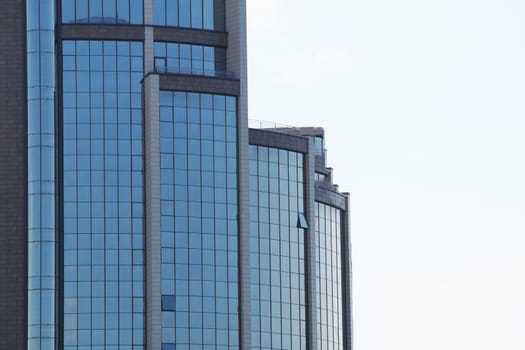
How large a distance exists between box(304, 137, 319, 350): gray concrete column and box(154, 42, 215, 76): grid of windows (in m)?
10.5

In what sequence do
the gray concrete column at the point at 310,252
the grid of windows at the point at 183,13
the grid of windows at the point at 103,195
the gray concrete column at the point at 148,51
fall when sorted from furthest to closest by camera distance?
the gray concrete column at the point at 310,252 < the grid of windows at the point at 183,13 < the gray concrete column at the point at 148,51 < the grid of windows at the point at 103,195

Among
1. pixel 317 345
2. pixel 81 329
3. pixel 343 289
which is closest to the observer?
pixel 81 329

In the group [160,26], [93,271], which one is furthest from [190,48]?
[93,271]

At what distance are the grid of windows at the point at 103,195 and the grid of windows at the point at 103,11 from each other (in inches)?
66.5

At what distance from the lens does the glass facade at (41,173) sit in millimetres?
107688

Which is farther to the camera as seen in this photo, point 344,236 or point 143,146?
point 344,236

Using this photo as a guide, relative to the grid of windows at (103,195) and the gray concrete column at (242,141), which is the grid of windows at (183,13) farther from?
the grid of windows at (103,195)

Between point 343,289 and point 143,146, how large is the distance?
2384 centimetres

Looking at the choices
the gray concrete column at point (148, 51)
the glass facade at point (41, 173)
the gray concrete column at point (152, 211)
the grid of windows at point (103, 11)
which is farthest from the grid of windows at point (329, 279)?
the glass facade at point (41, 173)

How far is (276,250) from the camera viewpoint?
11575 centimetres

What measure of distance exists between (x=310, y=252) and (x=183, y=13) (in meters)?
19.7

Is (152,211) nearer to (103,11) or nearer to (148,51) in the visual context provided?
(148,51)

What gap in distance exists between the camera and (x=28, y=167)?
10969cm

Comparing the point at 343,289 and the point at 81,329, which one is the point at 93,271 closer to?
the point at 81,329
